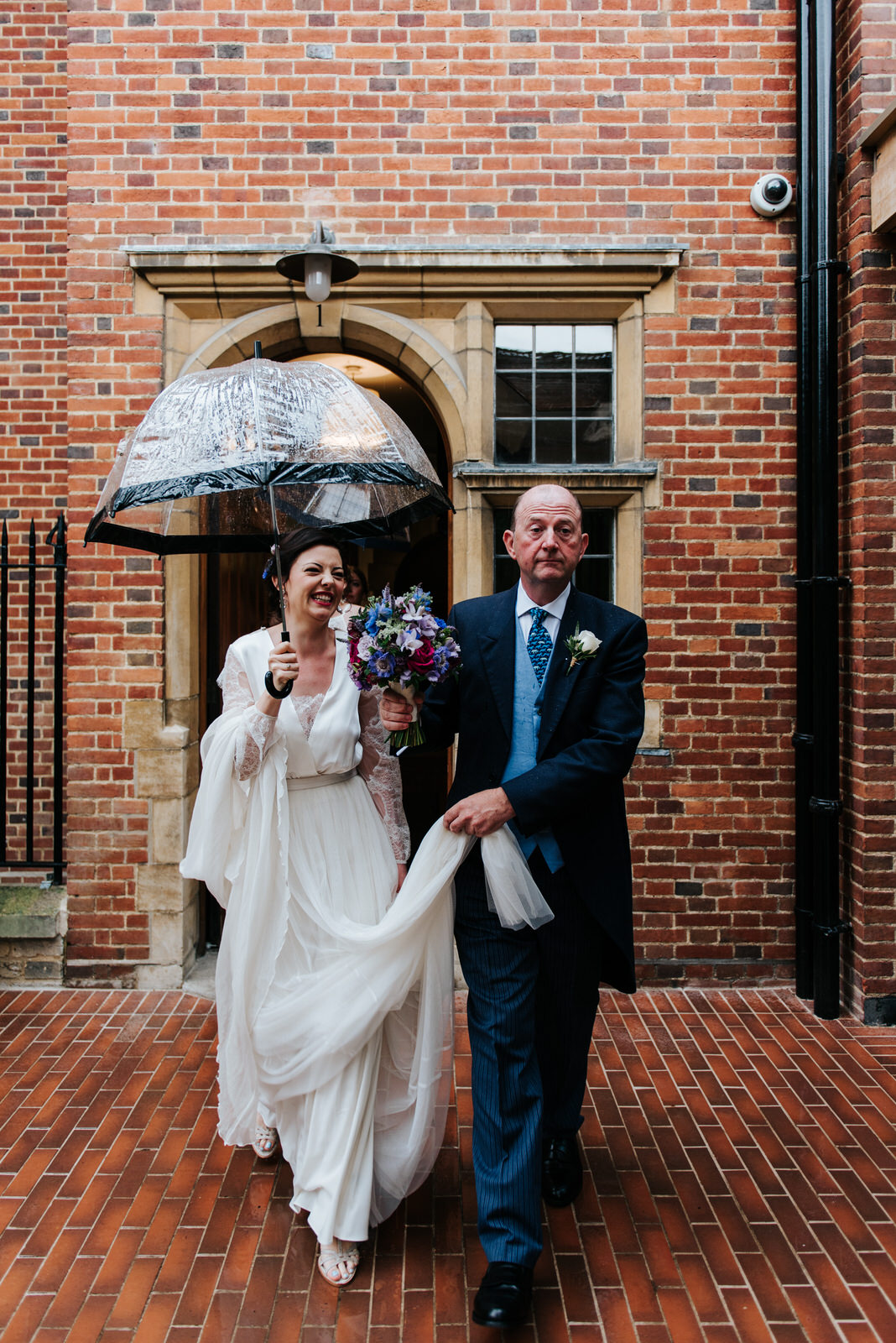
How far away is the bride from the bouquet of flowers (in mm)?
207

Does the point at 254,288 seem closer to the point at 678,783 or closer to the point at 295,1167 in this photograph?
the point at 678,783

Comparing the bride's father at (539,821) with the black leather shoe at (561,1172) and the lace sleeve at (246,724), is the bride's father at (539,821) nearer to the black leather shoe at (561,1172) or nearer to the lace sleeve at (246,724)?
the black leather shoe at (561,1172)

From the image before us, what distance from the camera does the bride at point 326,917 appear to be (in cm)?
287

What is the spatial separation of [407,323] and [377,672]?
9.54 feet

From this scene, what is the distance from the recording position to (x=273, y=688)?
284cm

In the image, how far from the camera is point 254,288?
493 cm

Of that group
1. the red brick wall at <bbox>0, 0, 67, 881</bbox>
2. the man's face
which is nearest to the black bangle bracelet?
the man's face

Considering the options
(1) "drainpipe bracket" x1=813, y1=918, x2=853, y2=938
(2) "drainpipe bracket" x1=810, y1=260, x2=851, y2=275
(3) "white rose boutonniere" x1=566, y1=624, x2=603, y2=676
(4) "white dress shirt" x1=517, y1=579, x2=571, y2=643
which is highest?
(2) "drainpipe bracket" x1=810, y1=260, x2=851, y2=275

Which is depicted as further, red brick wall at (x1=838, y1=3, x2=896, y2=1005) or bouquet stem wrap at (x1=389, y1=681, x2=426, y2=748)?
red brick wall at (x1=838, y1=3, x2=896, y2=1005)

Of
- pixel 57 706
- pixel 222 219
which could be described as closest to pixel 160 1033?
pixel 57 706

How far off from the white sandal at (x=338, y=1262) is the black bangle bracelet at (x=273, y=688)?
1591 millimetres

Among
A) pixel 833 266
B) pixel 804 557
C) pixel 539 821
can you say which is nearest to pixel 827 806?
pixel 804 557

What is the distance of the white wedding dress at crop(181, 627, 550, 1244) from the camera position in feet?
9.45

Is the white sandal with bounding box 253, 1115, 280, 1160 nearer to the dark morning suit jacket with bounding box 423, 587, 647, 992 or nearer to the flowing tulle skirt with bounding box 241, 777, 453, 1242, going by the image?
the flowing tulle skirt with bounding box 241, 777, 453, 1242
